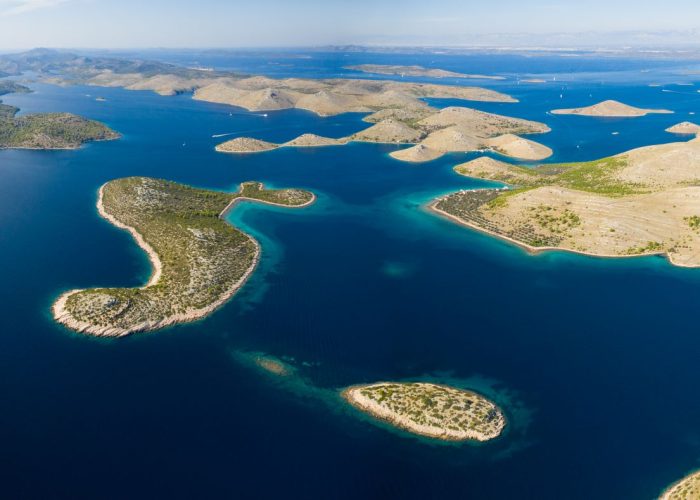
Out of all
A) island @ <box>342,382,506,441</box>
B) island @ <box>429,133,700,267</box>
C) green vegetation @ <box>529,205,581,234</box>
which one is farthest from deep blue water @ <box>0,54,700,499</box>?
green vegetation @ <box>529,205,581,234</box>

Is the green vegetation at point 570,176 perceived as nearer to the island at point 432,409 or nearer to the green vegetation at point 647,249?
the green vegetation at point 647,249

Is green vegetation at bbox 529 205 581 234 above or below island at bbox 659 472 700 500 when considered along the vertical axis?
above

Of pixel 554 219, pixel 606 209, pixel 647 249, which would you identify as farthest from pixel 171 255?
pixel 647 249

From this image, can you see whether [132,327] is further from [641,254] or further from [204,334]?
[641,254]

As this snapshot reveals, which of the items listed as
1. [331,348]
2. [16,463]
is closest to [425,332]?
[331,348]

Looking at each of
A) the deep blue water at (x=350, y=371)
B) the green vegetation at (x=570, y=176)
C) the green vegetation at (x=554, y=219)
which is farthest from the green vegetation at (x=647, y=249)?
the green vegetation at (x=570, y=176)

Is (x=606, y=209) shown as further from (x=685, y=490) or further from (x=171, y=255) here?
(x=171, y=255)

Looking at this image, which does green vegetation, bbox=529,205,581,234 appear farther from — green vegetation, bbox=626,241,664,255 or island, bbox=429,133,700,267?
green vegetation, bbox=626,241,664,255
